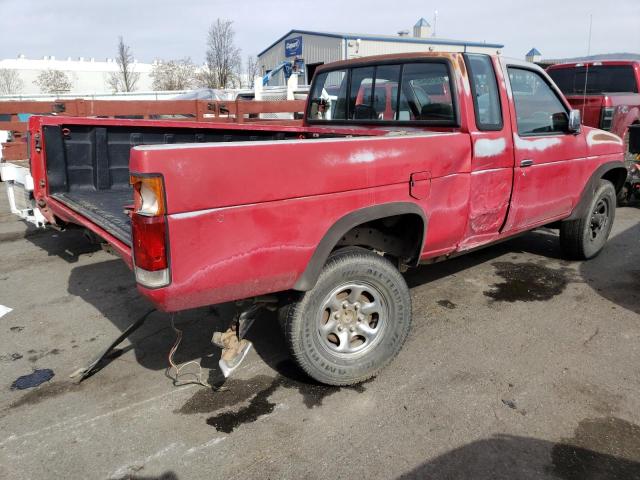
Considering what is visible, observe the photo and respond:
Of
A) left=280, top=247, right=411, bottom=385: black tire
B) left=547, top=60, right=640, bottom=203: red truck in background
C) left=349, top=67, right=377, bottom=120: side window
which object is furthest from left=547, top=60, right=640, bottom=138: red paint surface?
left=280, top=247, right=411, bottom=385: black tire

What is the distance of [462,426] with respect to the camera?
2.66 metres

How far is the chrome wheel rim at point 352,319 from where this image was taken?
292 cm

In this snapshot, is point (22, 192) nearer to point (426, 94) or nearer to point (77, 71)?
point (426, 94)

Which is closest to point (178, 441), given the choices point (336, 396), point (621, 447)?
point (336, 396)

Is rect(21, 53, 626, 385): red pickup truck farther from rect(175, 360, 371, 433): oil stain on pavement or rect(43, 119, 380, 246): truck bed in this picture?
rect(175, 360, 371, 433): oil stain on pavement

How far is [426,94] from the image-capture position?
3.79 meters

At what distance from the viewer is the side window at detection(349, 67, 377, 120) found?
420 cm

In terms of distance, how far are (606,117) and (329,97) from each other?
17.7ft

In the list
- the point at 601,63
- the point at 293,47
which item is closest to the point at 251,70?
the point at 293,47

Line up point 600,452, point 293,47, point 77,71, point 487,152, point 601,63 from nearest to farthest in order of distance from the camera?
1. point 600,452
2. point 487,152
3. point 601,63
4. point 293,47
5. point 77,71

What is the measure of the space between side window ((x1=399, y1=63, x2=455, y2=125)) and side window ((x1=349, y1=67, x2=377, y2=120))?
36 centimetres

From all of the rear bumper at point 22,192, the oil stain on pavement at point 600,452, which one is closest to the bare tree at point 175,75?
the rear bumper at point 22,192

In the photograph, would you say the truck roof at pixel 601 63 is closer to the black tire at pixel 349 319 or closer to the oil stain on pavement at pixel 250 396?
the black tire at pixel 349 319

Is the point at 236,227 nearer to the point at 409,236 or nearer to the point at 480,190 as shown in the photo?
the point at 409,236
